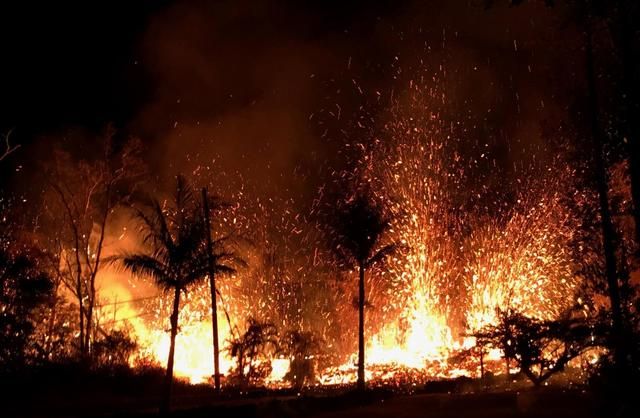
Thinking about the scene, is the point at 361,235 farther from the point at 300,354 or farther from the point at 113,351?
the point at 113,351

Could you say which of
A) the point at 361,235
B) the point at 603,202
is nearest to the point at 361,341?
the point at 361,235

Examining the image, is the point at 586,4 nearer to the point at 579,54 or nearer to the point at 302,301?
the point at 579,54

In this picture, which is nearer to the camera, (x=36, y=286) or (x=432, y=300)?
(x=36, y=286)

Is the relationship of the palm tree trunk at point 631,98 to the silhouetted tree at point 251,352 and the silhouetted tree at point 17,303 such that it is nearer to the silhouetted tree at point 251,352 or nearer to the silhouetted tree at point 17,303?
the silhouetted tree at point 251,352

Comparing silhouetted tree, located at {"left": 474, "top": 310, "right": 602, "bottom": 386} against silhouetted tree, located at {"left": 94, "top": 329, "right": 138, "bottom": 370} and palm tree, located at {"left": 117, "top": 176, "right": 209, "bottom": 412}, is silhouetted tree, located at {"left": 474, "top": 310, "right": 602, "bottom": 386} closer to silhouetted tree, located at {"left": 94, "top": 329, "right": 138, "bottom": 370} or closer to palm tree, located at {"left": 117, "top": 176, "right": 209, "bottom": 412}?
palm tree, located at {"left": 117, "top": 176, "right": 209, "bottom": 412}

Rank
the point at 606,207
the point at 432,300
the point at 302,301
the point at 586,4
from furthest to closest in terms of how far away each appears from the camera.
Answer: the point at 302,301, the point at 432,300, the point at 606,207, the point at 586,4

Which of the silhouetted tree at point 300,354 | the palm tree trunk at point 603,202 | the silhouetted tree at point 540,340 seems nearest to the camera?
the palm tree trunk at point 603,202

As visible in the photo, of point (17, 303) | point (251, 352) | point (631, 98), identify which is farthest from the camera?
point (17, 303)

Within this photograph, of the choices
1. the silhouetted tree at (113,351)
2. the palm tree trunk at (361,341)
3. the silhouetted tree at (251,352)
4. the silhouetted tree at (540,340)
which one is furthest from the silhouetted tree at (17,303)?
the silhouetted tree at (540,340)

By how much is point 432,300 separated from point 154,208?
18.0 m

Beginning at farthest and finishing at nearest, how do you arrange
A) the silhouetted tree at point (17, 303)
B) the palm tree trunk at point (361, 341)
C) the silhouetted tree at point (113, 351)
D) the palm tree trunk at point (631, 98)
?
the silhouetted tree at point (113, 351) → the silhouetted tree at point (17, 303) → the palm tree trunk at point (361, 341) → the palm tree trunk at point (631, 98)

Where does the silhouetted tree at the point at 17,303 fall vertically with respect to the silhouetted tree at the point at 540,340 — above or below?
above

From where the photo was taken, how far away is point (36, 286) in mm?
26719

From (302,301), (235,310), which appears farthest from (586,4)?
(302,301)
